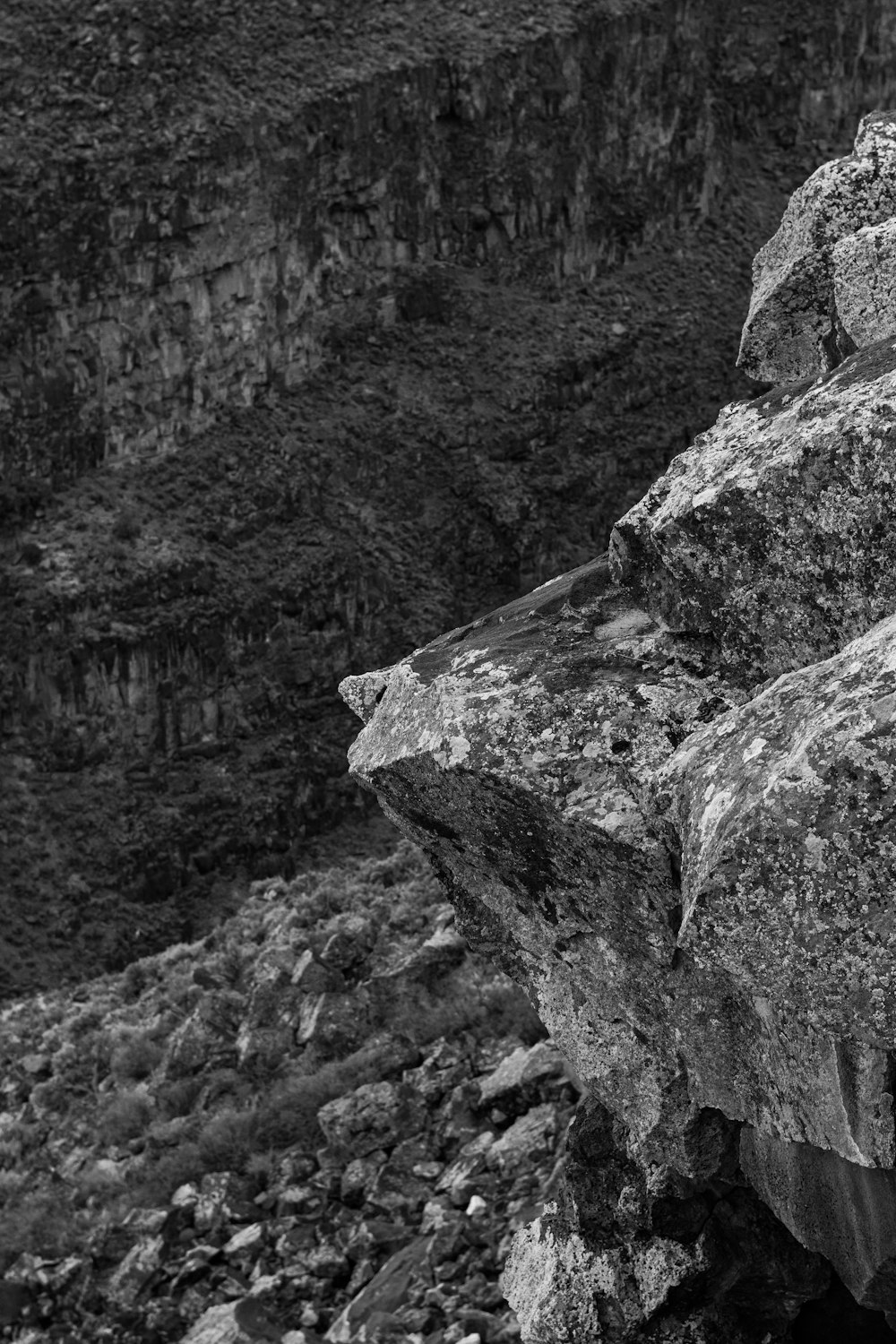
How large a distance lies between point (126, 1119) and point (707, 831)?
13.0m

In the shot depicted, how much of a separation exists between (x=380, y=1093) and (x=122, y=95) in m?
53.0

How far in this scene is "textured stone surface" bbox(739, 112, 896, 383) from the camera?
10.2m

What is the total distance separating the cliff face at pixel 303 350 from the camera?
186ft

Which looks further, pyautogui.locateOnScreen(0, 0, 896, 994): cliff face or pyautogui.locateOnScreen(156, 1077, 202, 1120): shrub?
pyautogui.locateOnScreen(0, 0, 896, 994): cliff face

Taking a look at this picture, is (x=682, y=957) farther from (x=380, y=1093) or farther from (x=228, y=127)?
(x=228, y=127)

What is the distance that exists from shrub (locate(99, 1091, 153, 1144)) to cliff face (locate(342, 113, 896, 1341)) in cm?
908

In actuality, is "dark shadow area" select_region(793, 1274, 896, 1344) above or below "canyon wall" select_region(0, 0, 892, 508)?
below

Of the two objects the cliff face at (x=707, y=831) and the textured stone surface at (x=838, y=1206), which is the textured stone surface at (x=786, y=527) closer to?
the cliff face at (x=707, y=831)

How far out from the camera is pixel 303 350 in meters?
65.4

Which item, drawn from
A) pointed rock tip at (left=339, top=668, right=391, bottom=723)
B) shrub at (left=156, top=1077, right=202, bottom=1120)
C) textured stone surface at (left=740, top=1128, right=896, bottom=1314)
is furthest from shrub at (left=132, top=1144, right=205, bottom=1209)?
textured stone surface at (left=740, top=1128, right=896, bottom=1314)

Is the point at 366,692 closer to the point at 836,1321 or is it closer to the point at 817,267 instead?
the point at 817,267

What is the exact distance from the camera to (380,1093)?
15039mm

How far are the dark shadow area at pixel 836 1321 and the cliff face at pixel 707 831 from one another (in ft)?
0.53

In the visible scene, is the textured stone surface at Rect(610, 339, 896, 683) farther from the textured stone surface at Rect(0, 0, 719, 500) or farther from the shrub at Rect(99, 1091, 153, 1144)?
the textured stone surface at Rect(0, 0, 719, 500)
